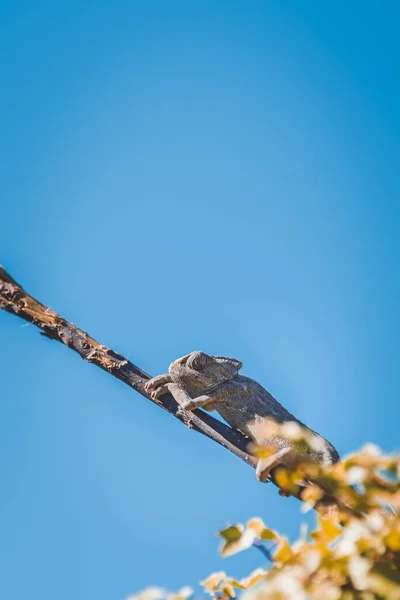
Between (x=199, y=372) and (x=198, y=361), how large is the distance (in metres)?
0.10

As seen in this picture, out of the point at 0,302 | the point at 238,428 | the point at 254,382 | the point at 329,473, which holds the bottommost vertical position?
the point at 329,473

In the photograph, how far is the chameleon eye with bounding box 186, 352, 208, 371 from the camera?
215 inches

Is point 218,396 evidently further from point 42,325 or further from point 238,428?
point 42,325

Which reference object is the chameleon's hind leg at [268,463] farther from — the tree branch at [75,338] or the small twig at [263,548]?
the small twig at [263,548]

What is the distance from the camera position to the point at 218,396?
17.7ft

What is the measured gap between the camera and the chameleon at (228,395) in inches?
196

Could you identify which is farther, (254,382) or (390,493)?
(254,382)

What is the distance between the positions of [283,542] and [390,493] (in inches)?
14.3

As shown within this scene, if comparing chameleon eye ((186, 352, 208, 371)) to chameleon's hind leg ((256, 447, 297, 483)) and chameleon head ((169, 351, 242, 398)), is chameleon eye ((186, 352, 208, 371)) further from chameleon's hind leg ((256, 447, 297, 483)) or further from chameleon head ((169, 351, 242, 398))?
chameleon's hind leg ((256, 447, 297, 483))

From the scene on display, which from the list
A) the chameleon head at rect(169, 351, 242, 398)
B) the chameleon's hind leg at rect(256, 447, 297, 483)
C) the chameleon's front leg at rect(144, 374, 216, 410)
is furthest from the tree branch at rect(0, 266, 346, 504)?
the chameleon head at rect(169, 351, 242, 398)

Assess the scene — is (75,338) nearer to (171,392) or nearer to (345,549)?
(171,392)

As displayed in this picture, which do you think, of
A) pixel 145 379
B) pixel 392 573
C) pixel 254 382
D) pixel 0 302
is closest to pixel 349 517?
pixel 392 573

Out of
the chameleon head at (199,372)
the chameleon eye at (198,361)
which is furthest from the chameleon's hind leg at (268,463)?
the chameleon eye at (198,361)

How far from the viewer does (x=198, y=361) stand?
5480 millimetres
